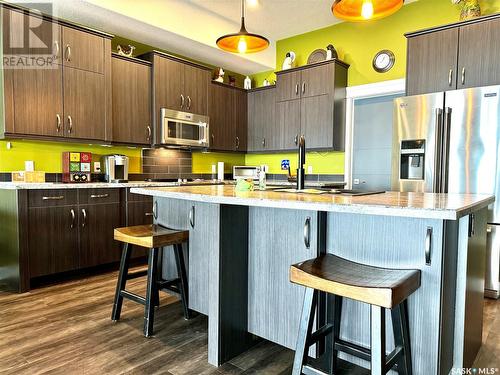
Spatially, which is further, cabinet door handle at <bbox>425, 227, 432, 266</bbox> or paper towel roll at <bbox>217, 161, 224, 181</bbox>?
paper towel roll at <bbox>217, 161, 224, 181</bbox>

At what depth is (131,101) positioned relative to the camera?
401 cm

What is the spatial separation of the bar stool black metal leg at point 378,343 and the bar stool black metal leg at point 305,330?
0.84 feet

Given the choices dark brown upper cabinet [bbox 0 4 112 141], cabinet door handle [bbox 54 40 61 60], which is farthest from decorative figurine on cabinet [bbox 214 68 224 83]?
cabinet door handle [bbox 54 40 61 60]

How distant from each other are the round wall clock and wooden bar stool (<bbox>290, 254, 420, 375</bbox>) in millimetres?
3437

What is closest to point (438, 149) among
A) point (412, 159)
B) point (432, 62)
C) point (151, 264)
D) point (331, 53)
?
point (412, 159)

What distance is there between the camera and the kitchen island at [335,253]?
140 centimetres

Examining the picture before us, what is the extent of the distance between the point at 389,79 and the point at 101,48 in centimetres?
337

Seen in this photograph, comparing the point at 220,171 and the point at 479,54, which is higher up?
the point at 479,54

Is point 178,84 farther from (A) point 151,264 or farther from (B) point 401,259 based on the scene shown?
(B) point 401,259

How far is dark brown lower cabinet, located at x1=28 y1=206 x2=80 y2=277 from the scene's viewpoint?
9.66 ft

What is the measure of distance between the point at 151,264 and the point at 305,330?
1.13 metres

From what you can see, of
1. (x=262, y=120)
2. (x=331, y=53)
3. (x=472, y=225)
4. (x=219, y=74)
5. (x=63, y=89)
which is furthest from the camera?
(x=262, y=120)

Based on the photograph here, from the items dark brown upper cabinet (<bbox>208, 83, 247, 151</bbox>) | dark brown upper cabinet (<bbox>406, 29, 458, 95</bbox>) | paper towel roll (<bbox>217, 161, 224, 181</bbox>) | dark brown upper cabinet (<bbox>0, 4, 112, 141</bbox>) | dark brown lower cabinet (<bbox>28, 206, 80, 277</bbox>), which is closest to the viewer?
dark brown lower cabinet (<bbox>28, 206, 80, 277</bbox>)

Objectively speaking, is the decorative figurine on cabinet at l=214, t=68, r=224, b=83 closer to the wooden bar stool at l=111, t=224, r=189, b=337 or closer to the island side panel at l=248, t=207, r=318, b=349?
the wooden bar stool at l=111, t=224, r=189, b=337
